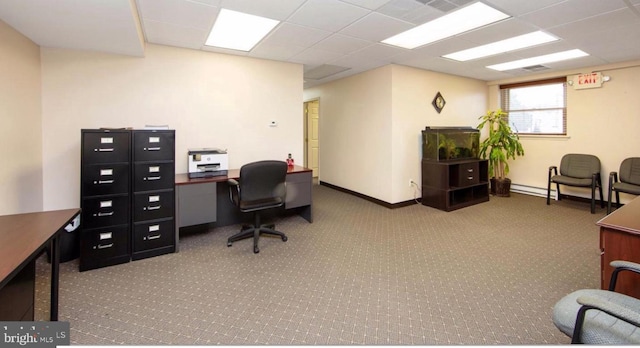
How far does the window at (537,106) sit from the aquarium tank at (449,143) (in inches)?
54.1

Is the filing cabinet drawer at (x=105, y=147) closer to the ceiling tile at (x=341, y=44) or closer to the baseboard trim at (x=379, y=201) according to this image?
the ceiling tile at (x=341, y=44)

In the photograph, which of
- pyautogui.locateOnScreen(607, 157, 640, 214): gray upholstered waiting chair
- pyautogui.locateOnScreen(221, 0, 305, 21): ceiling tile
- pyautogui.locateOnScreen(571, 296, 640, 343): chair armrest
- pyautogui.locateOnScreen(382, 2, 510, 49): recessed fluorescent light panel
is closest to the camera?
pyautogui.locateOnScreen(571, 296, 640, 343): chair armrest

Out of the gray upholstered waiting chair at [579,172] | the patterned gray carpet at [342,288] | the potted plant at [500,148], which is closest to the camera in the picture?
the patterned gray carpet at [342,288]

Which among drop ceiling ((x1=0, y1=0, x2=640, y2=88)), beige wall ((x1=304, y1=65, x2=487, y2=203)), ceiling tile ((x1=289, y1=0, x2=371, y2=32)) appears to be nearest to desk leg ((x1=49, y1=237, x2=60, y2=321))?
drop ceiling ((x1=0, y1=0, x2=640, y2=88))

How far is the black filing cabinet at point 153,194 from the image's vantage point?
290 cm

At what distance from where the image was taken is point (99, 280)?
252 centimetres

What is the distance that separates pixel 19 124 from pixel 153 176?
1191 millimetres

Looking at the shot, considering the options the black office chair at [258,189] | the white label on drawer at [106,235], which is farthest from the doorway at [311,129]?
the white label on drawer at [106,235]

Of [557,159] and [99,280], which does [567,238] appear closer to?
[557,159]

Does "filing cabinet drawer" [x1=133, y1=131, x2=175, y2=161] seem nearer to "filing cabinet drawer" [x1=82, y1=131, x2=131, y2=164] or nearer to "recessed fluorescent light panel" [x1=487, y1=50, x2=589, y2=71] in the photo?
"filing cabinet drawer" [x1=82, y1=131, x2=131, y2=164]

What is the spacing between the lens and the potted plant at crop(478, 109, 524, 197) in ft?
18.3

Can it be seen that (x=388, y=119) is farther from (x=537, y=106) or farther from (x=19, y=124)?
(x=19, y=124)

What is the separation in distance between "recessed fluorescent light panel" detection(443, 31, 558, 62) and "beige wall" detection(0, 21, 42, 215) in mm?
4907

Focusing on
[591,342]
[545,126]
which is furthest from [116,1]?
[545,126]
